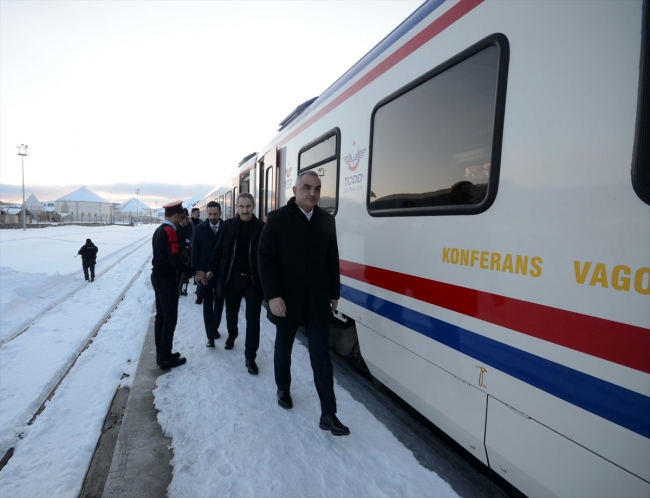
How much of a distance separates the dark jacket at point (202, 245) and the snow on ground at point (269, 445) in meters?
1.42

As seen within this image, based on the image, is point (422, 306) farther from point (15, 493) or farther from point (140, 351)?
point (140, 351)

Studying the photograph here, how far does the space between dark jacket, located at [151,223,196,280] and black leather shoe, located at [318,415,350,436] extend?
2.06 m

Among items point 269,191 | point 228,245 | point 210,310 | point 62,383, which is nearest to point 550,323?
point 228,245

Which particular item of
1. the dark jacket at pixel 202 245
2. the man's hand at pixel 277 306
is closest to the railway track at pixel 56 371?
the dark jacket at pixel 202 245

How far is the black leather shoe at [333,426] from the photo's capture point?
8.79 feet

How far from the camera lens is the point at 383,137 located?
9.50ft

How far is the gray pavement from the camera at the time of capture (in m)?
2.20

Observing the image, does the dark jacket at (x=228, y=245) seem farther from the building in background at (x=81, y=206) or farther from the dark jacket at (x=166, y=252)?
the building in background at (x=81, y=206)

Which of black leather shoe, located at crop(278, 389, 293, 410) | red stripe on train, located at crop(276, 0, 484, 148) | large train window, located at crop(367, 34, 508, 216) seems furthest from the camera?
black leather shoe, located at crop(278, 389, 293, 410)

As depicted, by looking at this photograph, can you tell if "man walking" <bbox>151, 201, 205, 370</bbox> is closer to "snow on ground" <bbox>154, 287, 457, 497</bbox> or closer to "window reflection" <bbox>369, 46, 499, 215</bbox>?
"snow on ground" <bbox>154, 287, 457, 497</bbox>

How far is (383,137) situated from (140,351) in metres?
3.79

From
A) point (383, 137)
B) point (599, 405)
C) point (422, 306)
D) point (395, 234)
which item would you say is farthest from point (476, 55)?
point (599, 405)

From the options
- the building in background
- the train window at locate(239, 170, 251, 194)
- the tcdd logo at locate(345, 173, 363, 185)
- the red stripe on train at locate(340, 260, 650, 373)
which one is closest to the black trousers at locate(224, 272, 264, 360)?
the tcdd logo at locate(345, 173, 363, 185)

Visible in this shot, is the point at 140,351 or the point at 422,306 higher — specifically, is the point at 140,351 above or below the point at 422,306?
below
